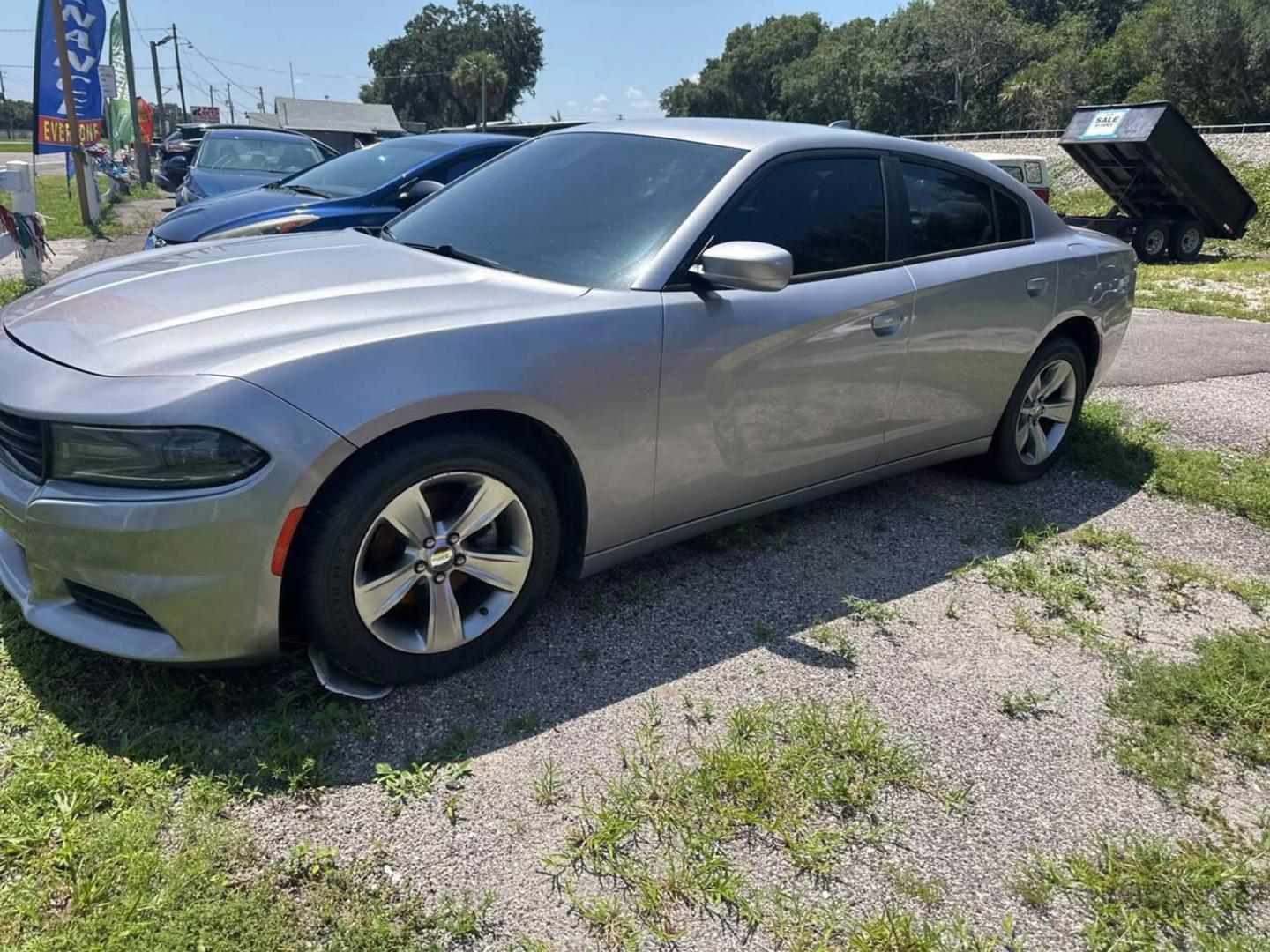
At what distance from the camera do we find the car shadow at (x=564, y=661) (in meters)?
2.36

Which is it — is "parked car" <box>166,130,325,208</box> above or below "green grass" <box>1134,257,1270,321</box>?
above

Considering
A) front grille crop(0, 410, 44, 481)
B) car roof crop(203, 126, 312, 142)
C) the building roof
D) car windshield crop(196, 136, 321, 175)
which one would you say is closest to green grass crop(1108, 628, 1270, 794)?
front grille crop(0, 410, 44, 481)

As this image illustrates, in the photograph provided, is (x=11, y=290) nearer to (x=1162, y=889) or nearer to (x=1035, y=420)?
(x=1035, y=420)

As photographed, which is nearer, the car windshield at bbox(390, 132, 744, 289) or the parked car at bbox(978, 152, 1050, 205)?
the car windshield at bbox(390, 132, 744, 289)

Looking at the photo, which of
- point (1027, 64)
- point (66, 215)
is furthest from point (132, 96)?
point (1027, 64)

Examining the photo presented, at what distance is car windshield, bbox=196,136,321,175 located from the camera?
1011cm

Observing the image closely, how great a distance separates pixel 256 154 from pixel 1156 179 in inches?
513

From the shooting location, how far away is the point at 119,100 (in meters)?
21.4

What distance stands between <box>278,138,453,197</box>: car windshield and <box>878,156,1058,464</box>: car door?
14.0 feet

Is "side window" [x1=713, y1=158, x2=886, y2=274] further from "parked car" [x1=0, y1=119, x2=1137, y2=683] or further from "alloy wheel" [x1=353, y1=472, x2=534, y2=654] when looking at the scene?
"alloy wheel" [x1=353, y1=472, x2=534, y2=654]

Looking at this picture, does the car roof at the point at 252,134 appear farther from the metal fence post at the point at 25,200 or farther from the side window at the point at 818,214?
the side window at the point at 818,214

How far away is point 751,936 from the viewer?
191cm

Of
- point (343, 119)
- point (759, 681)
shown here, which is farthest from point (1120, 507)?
point (343, 119)

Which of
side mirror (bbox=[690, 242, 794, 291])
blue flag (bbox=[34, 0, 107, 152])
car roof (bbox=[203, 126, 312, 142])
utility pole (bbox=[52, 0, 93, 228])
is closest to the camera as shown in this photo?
side mirror (bbox=[690, 242, 794, 291])
